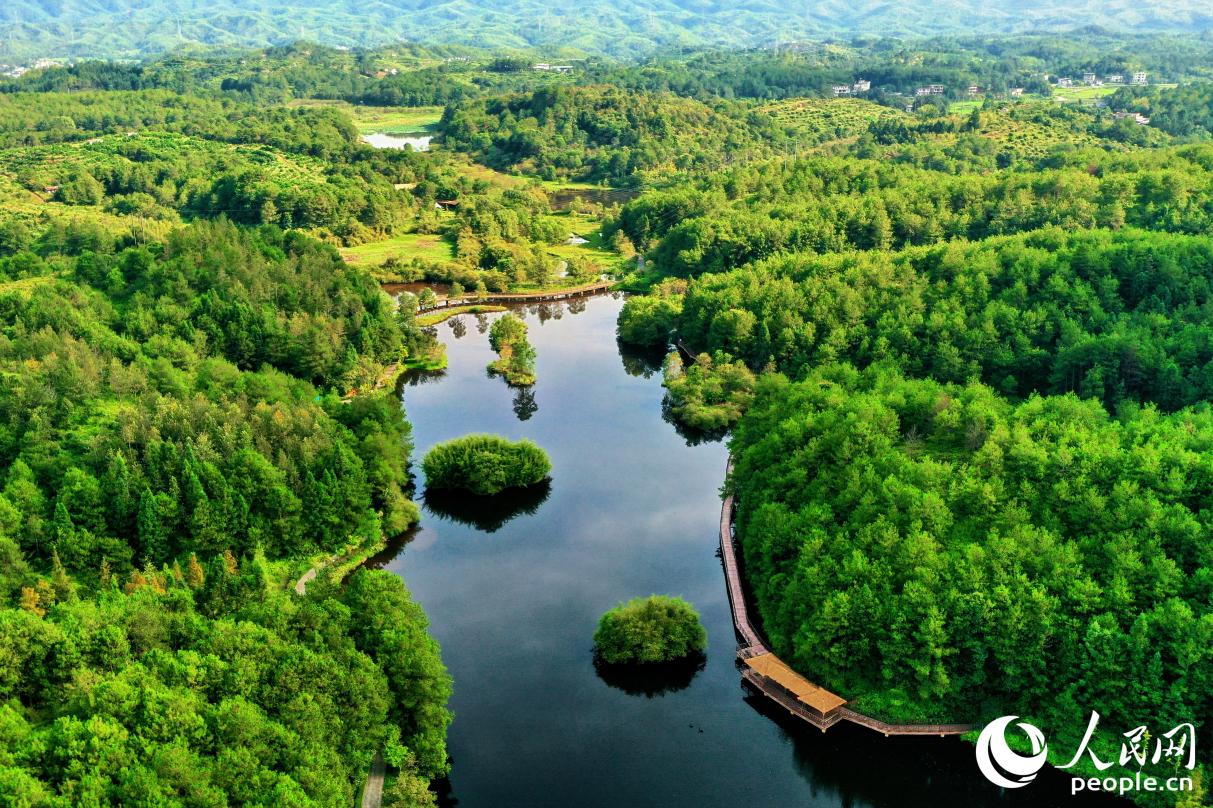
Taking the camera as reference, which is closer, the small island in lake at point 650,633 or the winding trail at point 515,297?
the small island in lake at point 650,633

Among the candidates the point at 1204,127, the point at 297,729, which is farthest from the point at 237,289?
the point at 1204,127

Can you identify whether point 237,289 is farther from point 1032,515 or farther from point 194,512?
point 1032,515

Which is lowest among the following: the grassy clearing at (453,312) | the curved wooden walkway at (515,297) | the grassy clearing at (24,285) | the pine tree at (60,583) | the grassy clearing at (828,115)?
the grassy clearing at (453,312)

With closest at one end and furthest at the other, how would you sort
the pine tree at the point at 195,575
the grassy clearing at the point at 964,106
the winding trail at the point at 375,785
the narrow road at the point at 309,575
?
the winding trail at the point at 375,785
the pine tree at the point at 195,575
the narrow road at the point at 309,575
the grassy clearing at the point at 964,106

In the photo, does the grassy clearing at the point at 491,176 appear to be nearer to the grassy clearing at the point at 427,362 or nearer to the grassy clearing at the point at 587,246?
the grassy clearing at the point at 587,246

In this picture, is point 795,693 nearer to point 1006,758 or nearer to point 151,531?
point 1006,758

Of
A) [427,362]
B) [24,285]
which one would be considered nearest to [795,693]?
[427,362]

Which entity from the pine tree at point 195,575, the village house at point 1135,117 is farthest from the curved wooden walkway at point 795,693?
the village house at point 1135,117
